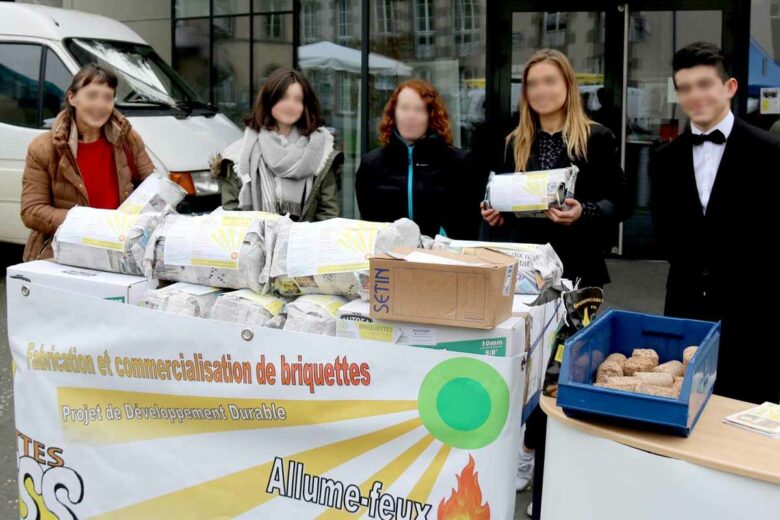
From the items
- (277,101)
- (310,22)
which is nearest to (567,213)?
(277,101)

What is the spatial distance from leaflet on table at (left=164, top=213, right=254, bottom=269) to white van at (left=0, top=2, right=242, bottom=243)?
4.47 m

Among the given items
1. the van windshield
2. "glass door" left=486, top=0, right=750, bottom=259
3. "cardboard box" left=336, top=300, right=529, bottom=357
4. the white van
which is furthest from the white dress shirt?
the van windshield

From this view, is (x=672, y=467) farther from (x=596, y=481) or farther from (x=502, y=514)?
(x=502, y=514)

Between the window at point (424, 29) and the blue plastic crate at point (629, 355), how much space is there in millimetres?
7058

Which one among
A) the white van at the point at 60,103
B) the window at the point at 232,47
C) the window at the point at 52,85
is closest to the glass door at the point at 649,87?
the window at the point at 232,47

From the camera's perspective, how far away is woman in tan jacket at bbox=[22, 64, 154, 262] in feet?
13.5

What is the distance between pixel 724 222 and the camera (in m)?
3.25

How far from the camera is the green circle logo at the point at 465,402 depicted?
2.53 meters

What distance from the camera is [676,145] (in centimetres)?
340

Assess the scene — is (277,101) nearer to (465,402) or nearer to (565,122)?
(565,122)

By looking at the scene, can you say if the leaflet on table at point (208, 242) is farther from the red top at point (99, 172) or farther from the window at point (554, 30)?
the window at point (554, 30)

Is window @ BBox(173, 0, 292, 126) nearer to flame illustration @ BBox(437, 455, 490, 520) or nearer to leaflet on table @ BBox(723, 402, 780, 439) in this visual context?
flame illustration @ BBox(437, 455, 490, 520)

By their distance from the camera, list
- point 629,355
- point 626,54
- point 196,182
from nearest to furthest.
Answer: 1. point 629,355
2. point 196,182
3. point 626,54

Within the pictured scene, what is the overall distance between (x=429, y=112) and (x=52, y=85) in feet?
16.4
